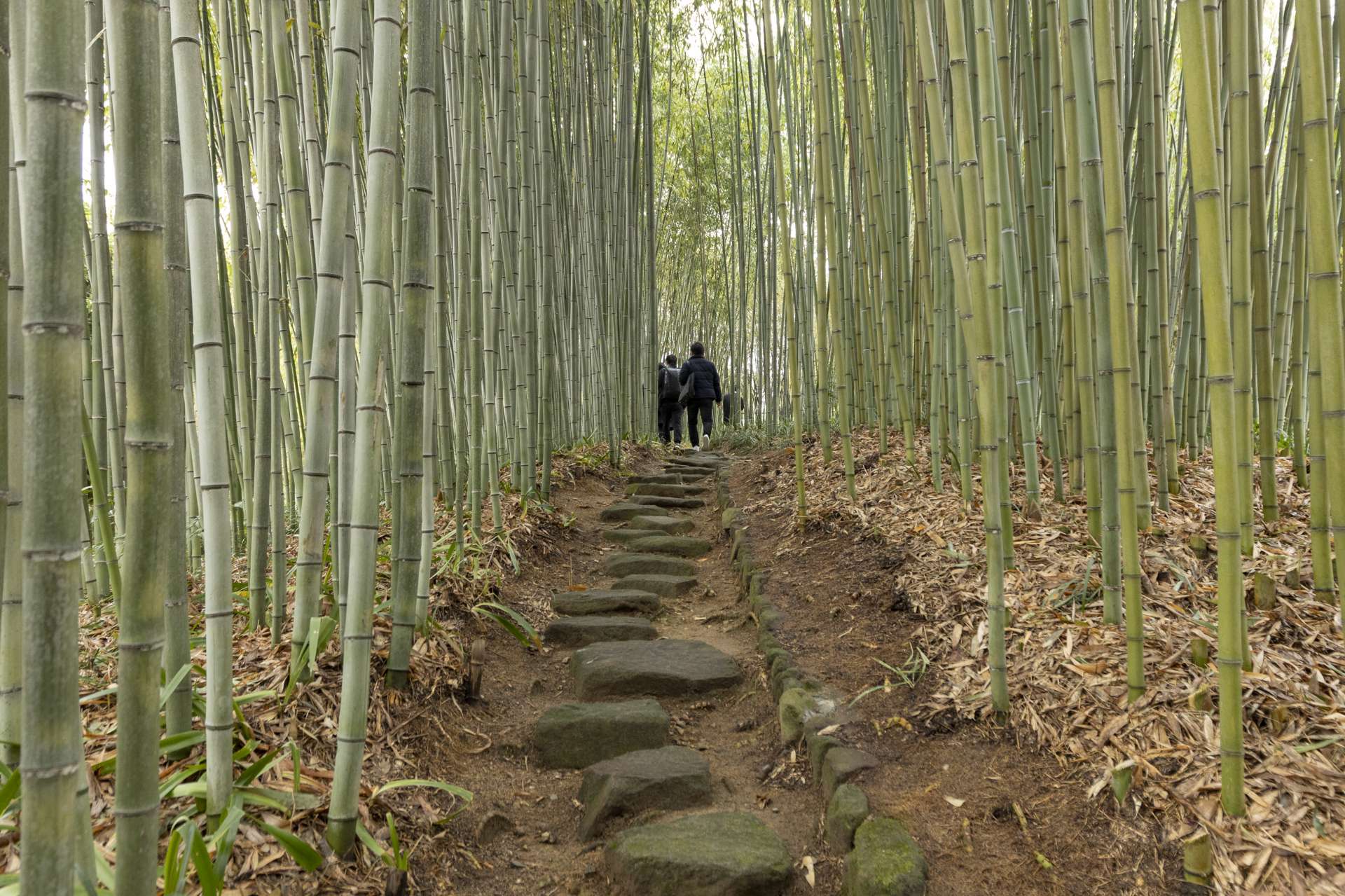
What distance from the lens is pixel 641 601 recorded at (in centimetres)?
256

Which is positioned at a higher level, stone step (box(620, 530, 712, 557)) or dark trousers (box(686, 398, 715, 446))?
dark trousers (box(686, 398, 715, 446))

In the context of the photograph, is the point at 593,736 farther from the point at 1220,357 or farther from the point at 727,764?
the point at 1220,357

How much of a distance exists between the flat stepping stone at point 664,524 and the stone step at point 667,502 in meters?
0.26

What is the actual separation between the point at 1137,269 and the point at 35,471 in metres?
2.23

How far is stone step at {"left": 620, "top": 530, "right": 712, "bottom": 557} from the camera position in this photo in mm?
3174

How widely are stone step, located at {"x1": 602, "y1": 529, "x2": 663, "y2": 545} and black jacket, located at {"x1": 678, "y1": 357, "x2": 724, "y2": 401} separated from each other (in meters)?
3.13

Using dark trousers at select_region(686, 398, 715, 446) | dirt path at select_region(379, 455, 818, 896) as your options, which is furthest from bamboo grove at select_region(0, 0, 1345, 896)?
dark trousers at select_region(686, 398, 715, 446)

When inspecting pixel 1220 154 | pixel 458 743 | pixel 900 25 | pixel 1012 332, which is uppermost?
pixel 900 25

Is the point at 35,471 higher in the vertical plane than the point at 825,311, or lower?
lower

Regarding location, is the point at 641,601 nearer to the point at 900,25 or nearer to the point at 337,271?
the point at 337,271

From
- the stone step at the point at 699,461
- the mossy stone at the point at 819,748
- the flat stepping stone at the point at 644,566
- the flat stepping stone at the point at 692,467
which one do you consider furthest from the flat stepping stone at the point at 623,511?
the mossy stone at the point at 819,748

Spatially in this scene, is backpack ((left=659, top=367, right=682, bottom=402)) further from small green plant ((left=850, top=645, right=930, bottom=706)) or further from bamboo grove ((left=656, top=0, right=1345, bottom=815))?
small green plant ((left=850, top=645, right=930, bottom=706))

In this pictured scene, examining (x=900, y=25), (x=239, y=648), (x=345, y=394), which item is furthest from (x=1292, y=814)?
(x=900, y=25)

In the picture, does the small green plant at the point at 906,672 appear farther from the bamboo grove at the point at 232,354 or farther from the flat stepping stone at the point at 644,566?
the flat stepping stone at the point at 644,566
